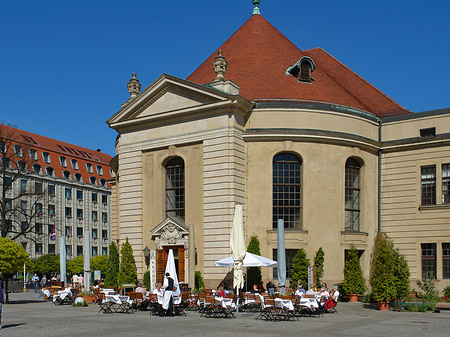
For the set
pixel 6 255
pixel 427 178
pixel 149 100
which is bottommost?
pixel 6 255

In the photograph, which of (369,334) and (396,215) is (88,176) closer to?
(396,215)

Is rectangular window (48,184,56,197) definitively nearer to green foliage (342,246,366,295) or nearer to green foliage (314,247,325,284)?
green foliage (314,247,325,284)

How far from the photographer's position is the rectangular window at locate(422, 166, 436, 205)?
32.8 m

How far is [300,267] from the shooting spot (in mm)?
30031

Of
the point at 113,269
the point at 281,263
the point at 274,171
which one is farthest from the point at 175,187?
the point at 281,263

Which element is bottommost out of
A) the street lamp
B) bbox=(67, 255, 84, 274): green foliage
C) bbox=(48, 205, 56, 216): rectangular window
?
bbox=(67, 255, 84, 274): green foliage

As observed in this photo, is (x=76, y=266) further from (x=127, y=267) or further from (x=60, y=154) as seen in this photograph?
(x=127, y=267)

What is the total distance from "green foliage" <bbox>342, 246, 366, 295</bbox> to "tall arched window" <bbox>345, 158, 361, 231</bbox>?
254 centimetres

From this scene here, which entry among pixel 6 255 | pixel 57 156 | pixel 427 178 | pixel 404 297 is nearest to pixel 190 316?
pixel 404 297

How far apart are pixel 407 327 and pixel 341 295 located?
43.1 ft

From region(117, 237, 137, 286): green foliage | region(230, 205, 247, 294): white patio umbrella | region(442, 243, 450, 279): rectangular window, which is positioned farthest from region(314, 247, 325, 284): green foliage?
region(117, 237, 137, 286): green foliage

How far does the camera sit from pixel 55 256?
70375mm

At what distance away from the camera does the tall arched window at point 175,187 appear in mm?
33062

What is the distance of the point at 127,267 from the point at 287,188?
33.3 feet
